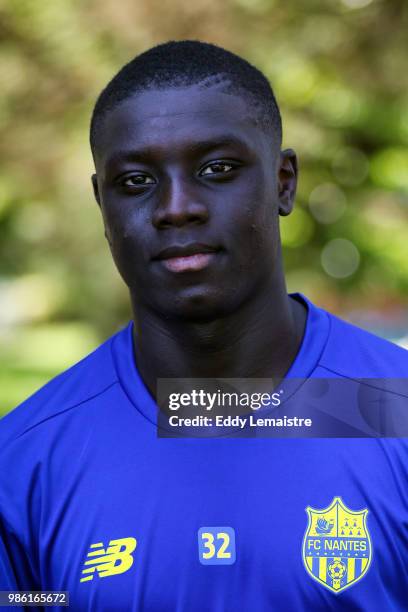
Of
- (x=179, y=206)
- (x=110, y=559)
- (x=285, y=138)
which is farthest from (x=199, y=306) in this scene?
(x=285, y=138)

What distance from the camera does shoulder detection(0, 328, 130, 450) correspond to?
2521 millimetres

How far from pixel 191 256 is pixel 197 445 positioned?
53cm

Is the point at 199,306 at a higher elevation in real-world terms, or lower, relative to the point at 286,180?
lower

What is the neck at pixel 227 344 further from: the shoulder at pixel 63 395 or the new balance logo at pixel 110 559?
the new balance logo at pixel 110 559

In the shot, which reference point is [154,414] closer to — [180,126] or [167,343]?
[167,343]

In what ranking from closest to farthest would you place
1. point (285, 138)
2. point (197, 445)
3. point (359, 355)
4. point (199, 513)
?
point (199, 513) → point (197, 445) → point (359, 355) → point (285, 138)

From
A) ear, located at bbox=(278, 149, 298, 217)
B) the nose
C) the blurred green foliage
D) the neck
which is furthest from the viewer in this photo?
the blurred green foliage

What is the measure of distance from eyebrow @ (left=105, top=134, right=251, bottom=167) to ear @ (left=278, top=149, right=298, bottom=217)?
0.88ft

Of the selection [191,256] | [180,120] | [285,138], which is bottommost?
[191,256]

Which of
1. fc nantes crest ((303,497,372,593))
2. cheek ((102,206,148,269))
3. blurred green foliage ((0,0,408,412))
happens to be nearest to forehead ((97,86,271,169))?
cheek ((102,206,148,269))

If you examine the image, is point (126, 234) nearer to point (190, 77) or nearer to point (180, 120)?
point (180, 120)

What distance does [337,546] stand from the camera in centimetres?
226

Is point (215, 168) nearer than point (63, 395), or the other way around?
point (215, 168)

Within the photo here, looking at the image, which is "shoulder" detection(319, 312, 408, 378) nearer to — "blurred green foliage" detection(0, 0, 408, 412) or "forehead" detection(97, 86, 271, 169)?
"forehead" detection(97, 86, 271, 169)
